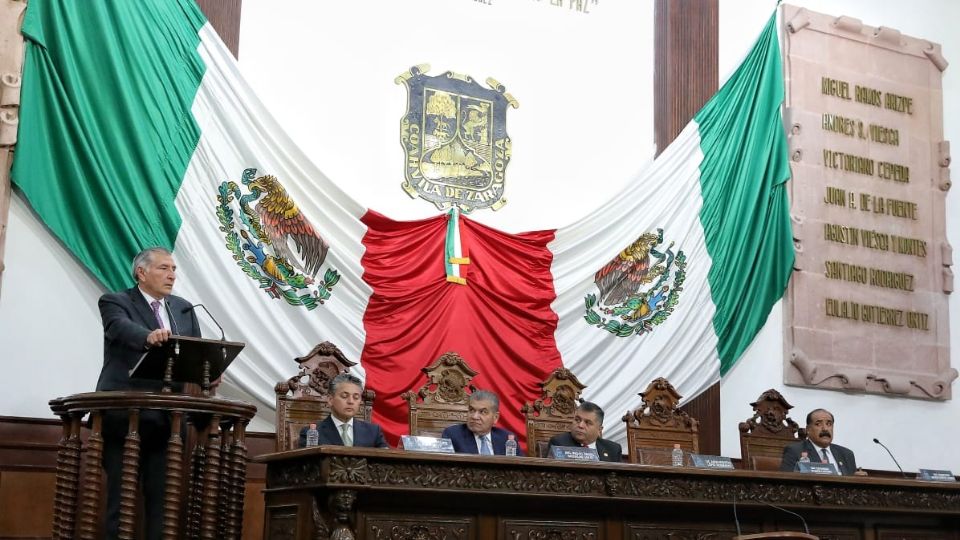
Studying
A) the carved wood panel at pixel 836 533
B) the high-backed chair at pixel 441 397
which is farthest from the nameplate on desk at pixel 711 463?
the high-backed chair at pixel 441 397

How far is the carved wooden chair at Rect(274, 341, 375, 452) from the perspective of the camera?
6.01 meters

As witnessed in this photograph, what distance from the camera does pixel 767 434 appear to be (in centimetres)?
716

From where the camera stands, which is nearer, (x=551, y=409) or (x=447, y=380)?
(x=447, y=380)

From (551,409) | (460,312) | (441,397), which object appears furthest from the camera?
(460,312)

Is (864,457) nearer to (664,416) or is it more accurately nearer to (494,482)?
(664,416)

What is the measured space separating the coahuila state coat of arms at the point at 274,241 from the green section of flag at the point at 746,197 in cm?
283

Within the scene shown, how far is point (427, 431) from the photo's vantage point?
250 inches

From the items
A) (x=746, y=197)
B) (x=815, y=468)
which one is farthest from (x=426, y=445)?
(x=746, y=197)

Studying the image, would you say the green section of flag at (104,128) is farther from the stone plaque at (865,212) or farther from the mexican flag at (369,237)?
the stone plaque at (865,212)

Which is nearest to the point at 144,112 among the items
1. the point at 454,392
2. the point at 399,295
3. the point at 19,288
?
the point at 19,288

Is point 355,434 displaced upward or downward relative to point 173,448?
upward

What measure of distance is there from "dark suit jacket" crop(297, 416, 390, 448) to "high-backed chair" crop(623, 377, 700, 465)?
1656 mm

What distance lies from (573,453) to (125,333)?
2.08 metres

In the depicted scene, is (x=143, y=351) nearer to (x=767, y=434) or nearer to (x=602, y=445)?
(x=602, y=445)
